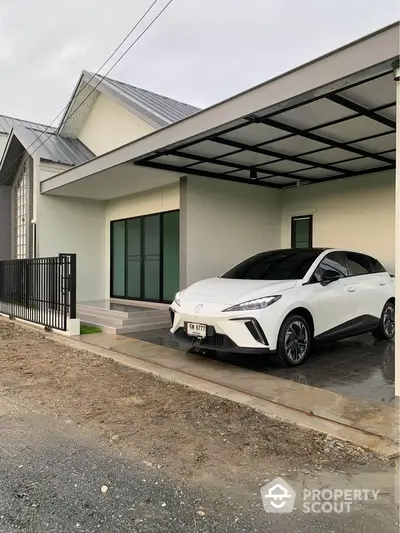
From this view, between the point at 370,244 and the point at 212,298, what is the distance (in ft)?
15.3

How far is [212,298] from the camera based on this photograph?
5.57 meters

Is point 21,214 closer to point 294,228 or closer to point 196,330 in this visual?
point 294,228

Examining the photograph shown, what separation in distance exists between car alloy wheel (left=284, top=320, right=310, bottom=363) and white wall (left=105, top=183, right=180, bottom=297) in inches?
196

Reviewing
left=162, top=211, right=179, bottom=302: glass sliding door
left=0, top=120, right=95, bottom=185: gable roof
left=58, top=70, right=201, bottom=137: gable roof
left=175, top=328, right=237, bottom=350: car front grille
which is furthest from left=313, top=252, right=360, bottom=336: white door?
left=0, top=120, right=95, bottom=185: gable roof

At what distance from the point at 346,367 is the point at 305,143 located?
11.3ft

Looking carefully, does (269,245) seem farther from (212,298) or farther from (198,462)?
(198,462)

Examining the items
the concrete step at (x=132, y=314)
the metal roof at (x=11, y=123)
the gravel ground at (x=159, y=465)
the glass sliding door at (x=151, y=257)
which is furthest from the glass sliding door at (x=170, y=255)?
the metal roof at (x=11, y=123)

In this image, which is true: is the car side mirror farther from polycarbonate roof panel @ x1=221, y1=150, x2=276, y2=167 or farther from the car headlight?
polycarbonate roof panel @ x1=221, y1=150, x2=276, y2=167

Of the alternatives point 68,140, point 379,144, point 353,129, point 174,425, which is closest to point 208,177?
point 379,144

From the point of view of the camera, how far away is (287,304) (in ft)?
17.5

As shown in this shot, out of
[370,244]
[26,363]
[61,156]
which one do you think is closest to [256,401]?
[26,363]

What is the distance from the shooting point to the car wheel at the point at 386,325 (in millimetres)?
6996

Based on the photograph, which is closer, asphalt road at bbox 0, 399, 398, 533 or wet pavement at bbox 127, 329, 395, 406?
asphalt road at bbox 0, 399, 398, 533

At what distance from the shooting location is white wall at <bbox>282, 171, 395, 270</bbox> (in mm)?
8414
